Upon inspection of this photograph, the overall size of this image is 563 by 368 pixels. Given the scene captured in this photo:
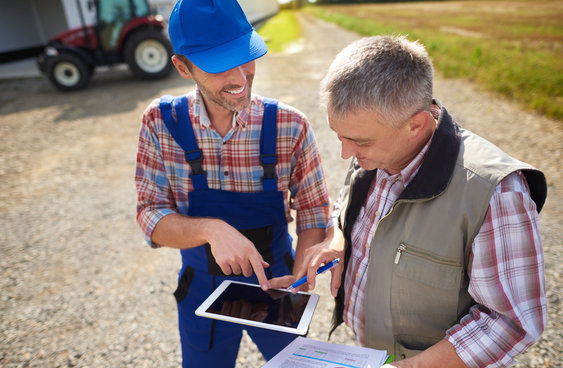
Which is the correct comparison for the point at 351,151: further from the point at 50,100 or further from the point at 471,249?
the point at 50,100

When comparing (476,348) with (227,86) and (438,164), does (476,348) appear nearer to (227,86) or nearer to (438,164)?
(438,164)

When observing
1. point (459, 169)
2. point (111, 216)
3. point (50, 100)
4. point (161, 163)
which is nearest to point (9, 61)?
point (50, 100)

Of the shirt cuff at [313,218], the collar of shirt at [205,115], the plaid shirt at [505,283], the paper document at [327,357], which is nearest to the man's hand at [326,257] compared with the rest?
the shirt cuff at [313,218]

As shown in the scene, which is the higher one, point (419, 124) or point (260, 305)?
point (419, 124)

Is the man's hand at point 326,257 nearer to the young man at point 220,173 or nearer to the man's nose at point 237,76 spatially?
the young man at point 220,173

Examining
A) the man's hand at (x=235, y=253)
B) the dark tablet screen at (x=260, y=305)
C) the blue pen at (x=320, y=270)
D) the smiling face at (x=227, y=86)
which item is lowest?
the dark tablet screen at (x=260, y=305)

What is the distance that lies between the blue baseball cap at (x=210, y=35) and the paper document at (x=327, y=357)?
104 cm

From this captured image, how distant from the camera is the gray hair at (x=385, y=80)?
106 centimetres

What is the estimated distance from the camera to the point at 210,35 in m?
1.27

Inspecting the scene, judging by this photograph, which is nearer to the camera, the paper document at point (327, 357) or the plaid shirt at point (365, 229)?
the paper document at point (327, 357)

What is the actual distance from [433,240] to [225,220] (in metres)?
0.85

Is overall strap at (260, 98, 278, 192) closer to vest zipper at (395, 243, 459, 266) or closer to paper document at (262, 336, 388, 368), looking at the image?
vest zipper at (395, 243, 459, 266)

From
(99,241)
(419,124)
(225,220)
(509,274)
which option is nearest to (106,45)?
(99,241)

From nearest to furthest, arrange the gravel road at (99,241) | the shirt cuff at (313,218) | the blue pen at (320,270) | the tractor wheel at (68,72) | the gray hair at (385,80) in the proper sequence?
the gray hair at (385,80), the blue pen at (320,270), the shirt cuff at (313,218), the gravel road at (99,241), the tractor wheel at (68,72)
